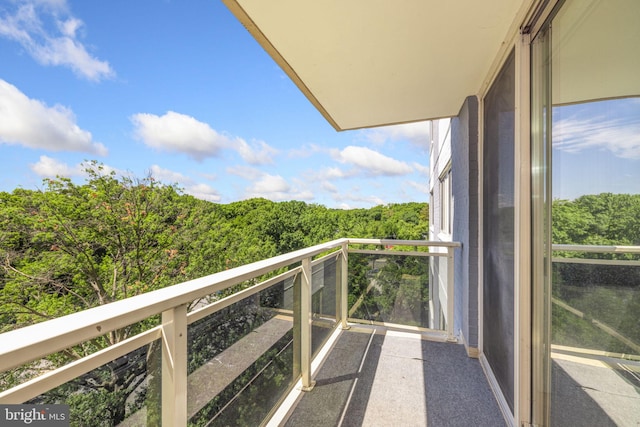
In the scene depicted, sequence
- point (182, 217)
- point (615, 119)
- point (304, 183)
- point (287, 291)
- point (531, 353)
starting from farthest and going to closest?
point (304, 183)
point (182, 217)
point (287, 291)
point (531, 353)
point (615, 119)

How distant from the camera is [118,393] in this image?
85 centimetres

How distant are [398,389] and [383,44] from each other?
251cm

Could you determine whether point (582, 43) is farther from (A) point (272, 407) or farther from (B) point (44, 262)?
(B) point (44, 262)

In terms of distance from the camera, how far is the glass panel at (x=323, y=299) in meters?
2.50

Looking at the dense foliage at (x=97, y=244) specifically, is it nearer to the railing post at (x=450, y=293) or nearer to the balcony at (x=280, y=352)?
the balcony at (x=280, y=352)

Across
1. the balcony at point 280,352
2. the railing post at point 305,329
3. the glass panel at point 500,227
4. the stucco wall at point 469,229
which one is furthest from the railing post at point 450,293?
the railing post at point 305,329

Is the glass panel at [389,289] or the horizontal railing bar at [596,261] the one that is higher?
the horizontal railing bar at [596,261]

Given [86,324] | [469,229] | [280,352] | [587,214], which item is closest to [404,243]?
[469,229]

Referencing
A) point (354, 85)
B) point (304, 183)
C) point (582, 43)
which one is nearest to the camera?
point (582, 43)

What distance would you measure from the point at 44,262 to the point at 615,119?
386 inches

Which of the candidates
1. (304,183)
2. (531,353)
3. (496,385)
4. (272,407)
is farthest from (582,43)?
(304,183)

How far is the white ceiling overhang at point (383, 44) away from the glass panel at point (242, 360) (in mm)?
1601

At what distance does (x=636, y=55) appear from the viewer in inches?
30.9

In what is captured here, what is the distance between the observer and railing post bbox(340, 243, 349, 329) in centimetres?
323
